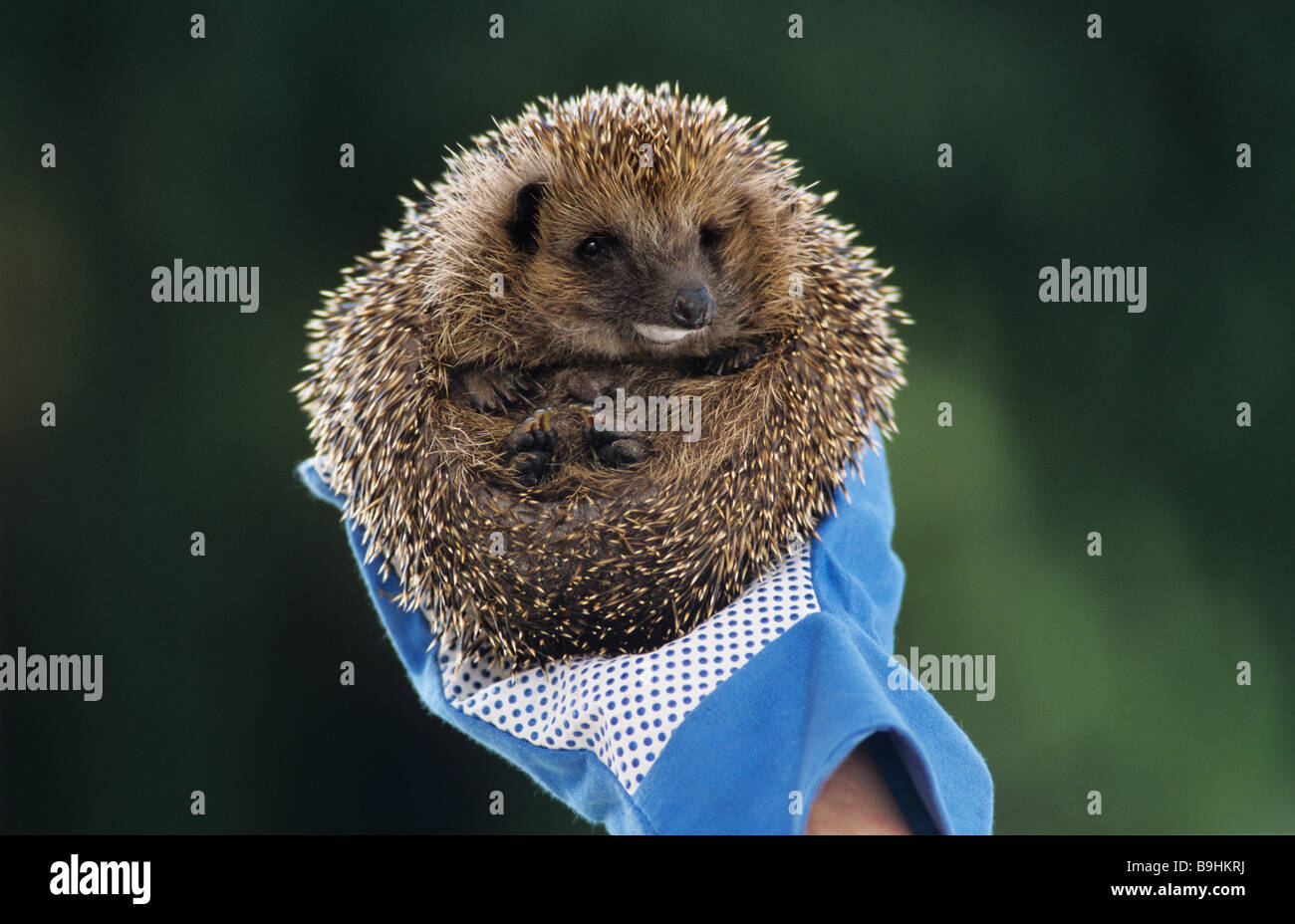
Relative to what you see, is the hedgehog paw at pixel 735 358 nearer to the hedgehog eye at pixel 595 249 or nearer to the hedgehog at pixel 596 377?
the hedgehog at pixel 596 377

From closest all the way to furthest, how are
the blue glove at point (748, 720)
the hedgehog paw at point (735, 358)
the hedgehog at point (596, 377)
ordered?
1. the blue glove at point (748, 720)
2. the hedgehog at point (596, 377)
3. the hedgehog paw at point (735, 358)

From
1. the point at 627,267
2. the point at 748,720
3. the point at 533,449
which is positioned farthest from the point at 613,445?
the point at 748,720

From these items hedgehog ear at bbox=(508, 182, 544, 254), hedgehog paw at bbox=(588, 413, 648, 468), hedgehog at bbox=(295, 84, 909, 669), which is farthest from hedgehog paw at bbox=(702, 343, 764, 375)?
hedgehog ear at bbox=(508, 182, 544, 254)

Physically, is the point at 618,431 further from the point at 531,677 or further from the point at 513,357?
the point at 531,677

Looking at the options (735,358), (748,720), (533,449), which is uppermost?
(735,358)

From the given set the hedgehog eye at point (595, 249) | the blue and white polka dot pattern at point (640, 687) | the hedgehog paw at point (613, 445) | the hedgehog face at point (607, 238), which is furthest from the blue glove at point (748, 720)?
the hedgehog eye at point (595, 249)

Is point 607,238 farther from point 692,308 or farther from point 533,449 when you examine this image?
point 533,449
